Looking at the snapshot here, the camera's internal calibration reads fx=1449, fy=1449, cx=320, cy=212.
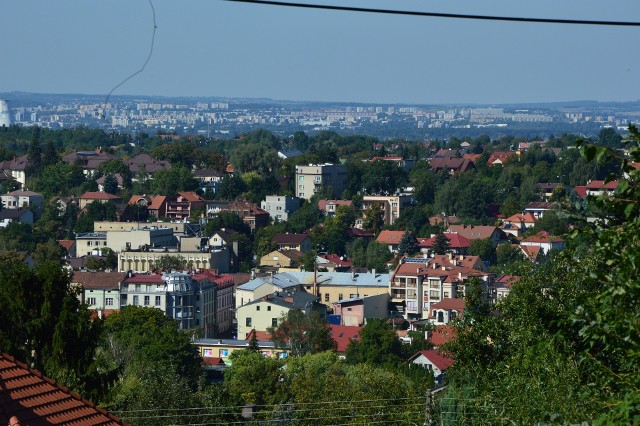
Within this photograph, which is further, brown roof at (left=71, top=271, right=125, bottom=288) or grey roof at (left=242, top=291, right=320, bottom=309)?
brown roof at (left=71, top=271, right=125, bottom=288)

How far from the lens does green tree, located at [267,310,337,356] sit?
2559 centimetres

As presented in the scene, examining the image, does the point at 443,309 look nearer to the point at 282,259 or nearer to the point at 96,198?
the point at 282,259

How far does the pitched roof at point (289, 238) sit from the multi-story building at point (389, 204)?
697 centimetres

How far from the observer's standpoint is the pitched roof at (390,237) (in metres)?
47.1

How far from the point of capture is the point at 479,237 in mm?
47562

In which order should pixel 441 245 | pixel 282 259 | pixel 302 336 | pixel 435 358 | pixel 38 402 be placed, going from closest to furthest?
1. pixel 38 402
2. pixel 435 358
3. pixel 302 336
4. pixel 282 259
5. pixel 441 245

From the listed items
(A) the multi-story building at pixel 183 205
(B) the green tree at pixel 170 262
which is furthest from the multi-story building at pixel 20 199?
(B) the green tree at pixel 170 262

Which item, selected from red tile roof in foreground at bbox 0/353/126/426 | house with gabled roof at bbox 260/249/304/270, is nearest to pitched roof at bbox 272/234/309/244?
house with gabled roof at bbox 260/249/304/270

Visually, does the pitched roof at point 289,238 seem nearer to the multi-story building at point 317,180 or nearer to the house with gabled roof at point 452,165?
the multi-story building at point 317,180

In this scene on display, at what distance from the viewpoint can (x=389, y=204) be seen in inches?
2200

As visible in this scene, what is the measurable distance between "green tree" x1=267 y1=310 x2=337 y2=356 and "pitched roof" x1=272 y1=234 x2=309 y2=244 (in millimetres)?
20251

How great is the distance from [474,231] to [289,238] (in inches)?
244

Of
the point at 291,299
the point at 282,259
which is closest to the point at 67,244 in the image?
the point at 282,259

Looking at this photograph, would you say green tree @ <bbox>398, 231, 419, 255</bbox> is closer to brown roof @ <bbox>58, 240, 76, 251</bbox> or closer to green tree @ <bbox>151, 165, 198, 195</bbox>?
brown roof @ <bbox>58, 240, 76, 251</bbox>
